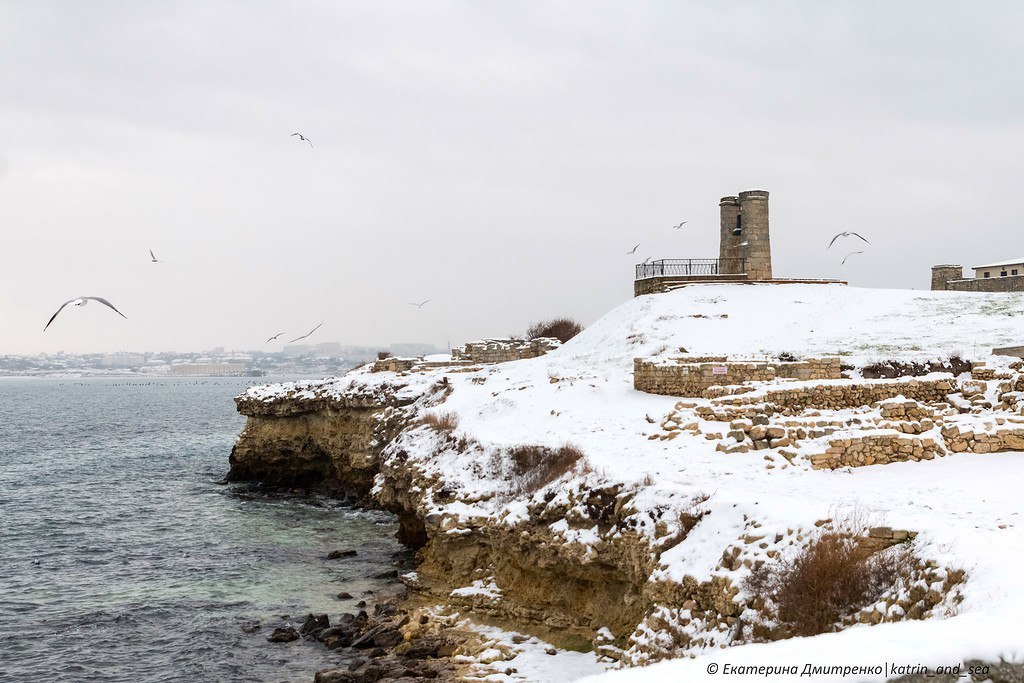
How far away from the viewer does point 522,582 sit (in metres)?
16.6

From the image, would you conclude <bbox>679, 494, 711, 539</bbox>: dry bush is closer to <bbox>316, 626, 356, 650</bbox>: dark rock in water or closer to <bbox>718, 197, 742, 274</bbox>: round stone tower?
<bbox>316, 626, 356, 650</bbox>: dark rock in water

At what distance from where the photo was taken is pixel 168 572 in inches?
927

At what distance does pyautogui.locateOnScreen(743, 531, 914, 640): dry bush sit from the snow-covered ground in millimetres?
550

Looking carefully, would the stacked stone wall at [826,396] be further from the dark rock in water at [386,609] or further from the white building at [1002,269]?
the white building at [1002,269]

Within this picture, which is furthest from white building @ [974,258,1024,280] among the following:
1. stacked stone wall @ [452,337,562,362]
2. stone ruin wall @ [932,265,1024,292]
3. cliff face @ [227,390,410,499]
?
cliff face @ [227,390,410,499]

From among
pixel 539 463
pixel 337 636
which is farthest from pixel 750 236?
pixel 337 636

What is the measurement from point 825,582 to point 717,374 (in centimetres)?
1550

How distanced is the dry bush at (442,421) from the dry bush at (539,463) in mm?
5721

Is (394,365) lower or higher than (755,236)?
lower

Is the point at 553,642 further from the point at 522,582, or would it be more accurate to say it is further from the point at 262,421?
the point at 262,421

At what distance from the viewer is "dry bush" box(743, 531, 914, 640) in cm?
1009

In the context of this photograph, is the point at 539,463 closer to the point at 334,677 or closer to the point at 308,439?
the point at 334,677

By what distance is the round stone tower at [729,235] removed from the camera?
50.0 metres

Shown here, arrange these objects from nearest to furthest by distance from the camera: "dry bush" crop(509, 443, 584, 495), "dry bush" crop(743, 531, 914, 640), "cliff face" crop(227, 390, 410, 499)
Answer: "dry bush" crop(743, 531, 914, 640), "dry bush" crop(509, 443, 584, 495), "cliff face" crop(227, 390, 410, 499)
